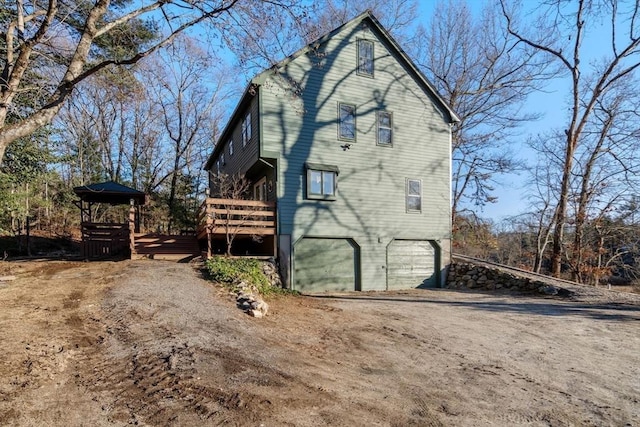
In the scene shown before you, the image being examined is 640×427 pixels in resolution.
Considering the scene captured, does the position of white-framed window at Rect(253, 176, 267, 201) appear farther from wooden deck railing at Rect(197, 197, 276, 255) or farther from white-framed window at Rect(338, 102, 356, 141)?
white-framed window at Rect(338, 102, 356, 141)

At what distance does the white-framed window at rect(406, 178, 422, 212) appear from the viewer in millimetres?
14789

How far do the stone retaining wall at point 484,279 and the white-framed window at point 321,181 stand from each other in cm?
622

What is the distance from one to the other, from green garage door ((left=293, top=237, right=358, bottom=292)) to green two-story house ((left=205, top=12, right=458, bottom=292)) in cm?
4

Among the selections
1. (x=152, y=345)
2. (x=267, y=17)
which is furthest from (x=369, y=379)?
(x=267, y=17)

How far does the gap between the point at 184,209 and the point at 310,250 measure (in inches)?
527

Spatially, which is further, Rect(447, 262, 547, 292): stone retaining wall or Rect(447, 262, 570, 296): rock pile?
Rect(447, 262, 547, 292): stone retaining wall

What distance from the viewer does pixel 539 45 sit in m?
19.8

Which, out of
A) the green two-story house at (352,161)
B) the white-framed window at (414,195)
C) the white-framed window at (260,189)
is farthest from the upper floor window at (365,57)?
Answer: the white-framed window at (260,189)

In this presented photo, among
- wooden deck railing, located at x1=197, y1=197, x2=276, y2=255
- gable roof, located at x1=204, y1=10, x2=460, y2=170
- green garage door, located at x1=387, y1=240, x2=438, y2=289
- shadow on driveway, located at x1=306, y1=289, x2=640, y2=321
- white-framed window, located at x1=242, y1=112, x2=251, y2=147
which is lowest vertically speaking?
shadow on driveway, located at x1=306, y1=289, x2=640, y2=321

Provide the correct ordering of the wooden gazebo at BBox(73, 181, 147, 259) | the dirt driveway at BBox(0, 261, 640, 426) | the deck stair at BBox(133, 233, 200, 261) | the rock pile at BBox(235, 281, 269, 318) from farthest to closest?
the wooden gazebo at BBox(73, 181, 147, 259) < the deck stair at BBox(133, 233, 200, 261) < the rock pile at BBox(235, 281, 269, 318) < the dirt driveway at BBox(0, 261, 640, 426)

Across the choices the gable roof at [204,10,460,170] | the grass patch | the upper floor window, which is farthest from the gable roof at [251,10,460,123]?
the grass patch

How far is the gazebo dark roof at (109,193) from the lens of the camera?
13906 mm

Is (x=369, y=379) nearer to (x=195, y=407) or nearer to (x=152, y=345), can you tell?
(x=195, y=407)

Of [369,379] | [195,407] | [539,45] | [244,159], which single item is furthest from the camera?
[539,45]
